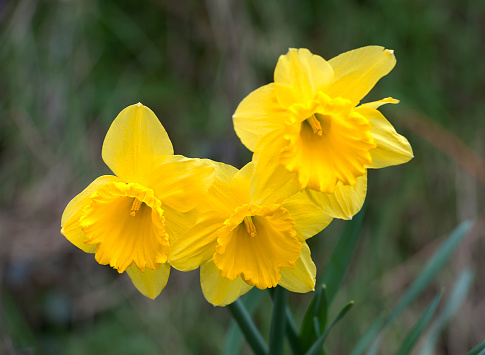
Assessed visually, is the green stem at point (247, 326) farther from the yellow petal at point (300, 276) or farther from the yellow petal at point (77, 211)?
the yellow petal at point (77, 211)

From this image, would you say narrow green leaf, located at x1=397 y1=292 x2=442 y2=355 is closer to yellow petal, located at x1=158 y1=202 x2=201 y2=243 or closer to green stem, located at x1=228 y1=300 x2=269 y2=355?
green stem, located at x1=228 y1=300 x2=269 y2=355

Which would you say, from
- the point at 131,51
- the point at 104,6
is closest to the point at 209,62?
the point at 131,51

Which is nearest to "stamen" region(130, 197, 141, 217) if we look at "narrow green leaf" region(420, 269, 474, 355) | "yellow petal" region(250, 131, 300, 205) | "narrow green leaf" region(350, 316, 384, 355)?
"yellow petal" region(250, 131, 300, 205)

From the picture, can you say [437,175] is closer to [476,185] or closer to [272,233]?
[476,185]

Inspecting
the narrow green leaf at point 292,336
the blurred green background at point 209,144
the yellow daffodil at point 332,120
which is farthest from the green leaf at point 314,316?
the blurred green background at point 209,144

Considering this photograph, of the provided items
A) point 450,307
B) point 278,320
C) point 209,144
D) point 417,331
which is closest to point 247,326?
point 278,320
